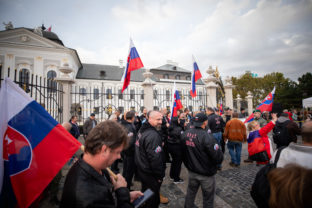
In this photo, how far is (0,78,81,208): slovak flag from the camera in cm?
141

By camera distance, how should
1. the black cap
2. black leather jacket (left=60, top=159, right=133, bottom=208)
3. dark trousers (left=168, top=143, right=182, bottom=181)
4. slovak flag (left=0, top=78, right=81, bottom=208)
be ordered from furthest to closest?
dark trousers (left=168, top=143, right=182, bottom=181)
the black cap
slovak flag (left=0, top=78, right=81, bottom=208)
black leather jacket (left=60, top=159, right=133, bottom=208)

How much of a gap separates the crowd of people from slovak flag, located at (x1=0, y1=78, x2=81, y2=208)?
368 millimetres

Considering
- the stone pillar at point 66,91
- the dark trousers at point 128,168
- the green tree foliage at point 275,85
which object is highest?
the green tree foliage at point 275,85

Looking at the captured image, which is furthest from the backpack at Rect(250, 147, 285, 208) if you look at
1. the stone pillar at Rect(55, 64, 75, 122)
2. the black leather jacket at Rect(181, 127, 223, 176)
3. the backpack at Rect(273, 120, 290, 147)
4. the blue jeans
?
the stone pillar at Rect(55, 64, 75, 122)

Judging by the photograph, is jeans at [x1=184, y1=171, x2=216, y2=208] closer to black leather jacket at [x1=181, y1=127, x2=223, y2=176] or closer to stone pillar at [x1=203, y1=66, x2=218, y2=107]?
black leather jacket at [x1=181, y1=127, x2=223, y2=176]

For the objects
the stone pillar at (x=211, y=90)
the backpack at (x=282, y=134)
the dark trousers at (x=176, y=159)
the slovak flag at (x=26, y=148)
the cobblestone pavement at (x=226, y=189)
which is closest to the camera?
the slovak flag at (x=26, y=148)

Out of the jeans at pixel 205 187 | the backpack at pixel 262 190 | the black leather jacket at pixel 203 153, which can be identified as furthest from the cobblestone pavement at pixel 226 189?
the backpack at pixel 262 190

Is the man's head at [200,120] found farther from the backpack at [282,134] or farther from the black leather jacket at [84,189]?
the backpack at [282,134]

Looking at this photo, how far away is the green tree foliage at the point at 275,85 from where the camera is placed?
29641 millimetres

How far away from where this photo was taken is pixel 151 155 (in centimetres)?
247

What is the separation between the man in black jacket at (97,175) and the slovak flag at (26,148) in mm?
521

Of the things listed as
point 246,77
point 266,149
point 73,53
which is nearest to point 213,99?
point 266,149

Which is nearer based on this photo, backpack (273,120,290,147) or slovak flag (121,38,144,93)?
backpack (273,120,290,147)

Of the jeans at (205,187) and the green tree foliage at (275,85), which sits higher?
the green tree foliage at (275,85)
